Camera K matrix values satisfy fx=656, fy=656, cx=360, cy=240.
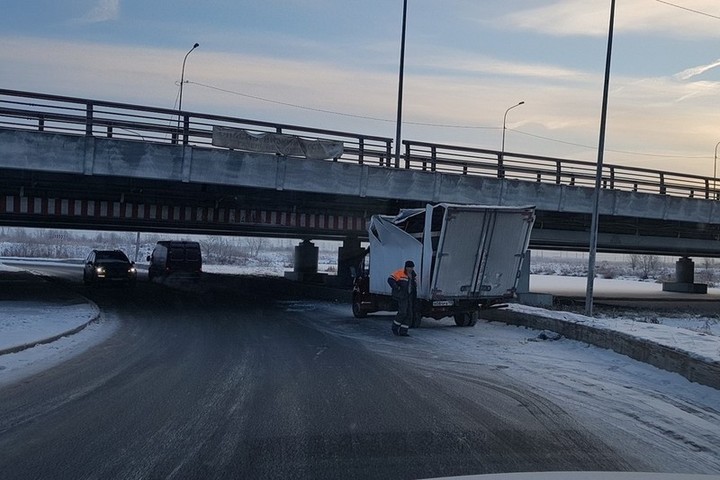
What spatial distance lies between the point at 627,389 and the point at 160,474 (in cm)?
706

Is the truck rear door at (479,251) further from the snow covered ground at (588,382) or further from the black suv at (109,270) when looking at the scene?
the black suv at (109,270)

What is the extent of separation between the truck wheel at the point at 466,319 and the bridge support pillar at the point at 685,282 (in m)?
41.1

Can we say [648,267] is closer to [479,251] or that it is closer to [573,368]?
[479,251]

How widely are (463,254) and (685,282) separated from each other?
4516 centimetres

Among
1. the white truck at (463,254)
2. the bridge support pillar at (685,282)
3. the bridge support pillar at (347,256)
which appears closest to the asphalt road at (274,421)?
the white truck at (463,254)

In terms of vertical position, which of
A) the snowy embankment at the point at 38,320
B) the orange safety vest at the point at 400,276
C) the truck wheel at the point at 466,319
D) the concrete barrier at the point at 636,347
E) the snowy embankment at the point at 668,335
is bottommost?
the snowy embankment at the point at 38,320

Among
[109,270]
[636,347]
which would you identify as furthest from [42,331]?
[109,270]

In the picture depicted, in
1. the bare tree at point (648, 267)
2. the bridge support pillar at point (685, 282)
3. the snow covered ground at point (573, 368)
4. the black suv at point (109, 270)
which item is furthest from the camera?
the bare tree at point (648, 267)

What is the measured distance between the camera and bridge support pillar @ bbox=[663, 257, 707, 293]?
5244 cm

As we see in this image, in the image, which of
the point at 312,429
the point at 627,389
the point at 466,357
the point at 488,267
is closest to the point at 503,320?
the point at 488,267

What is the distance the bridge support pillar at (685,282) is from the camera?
52.4 m

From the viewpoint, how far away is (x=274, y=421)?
23.5ft

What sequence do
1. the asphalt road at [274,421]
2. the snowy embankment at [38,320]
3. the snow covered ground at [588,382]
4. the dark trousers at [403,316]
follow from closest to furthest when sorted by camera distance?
the asphalt road at [274,421], the snow covered ground at [588,382], the snowy embankment at [38,320], the dark trousers at [403,316]

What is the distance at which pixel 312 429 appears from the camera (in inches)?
269
